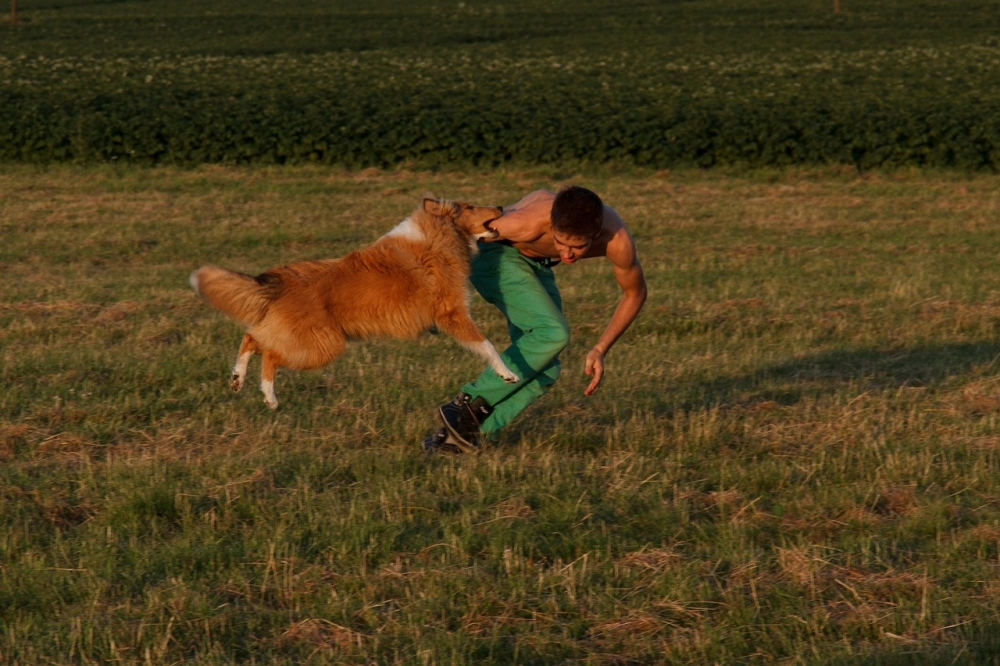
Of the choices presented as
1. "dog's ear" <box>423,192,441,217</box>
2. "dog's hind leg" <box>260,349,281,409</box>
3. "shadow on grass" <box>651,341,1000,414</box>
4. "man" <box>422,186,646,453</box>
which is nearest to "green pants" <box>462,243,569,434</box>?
"man" <box>422,186,646,453</box>

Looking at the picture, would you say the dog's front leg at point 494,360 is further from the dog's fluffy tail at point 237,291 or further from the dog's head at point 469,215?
the dog's fluffy tail at point 237,291

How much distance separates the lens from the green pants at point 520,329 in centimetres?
589

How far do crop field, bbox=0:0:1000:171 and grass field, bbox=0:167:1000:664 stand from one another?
30.5 ft

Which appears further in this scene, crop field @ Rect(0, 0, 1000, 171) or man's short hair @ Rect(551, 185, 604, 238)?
crop field @ Rect(0, 0, 1000, 171)

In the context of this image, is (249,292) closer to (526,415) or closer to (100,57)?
(526,415)

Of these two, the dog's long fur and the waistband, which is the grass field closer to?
the dog's long fur

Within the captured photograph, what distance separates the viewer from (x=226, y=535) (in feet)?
15.9

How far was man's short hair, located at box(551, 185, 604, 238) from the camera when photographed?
534 centimetres

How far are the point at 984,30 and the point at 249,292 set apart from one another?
38325 millimetres

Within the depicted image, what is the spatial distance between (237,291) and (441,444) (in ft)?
4.27

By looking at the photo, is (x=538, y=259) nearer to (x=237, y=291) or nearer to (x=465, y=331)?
(x=465, y=331)

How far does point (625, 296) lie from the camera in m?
5.95

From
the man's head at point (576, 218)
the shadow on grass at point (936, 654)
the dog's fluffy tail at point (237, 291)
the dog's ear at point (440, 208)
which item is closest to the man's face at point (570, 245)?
the man's head at point (576, 218)

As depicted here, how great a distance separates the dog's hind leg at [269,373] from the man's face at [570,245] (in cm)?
169
